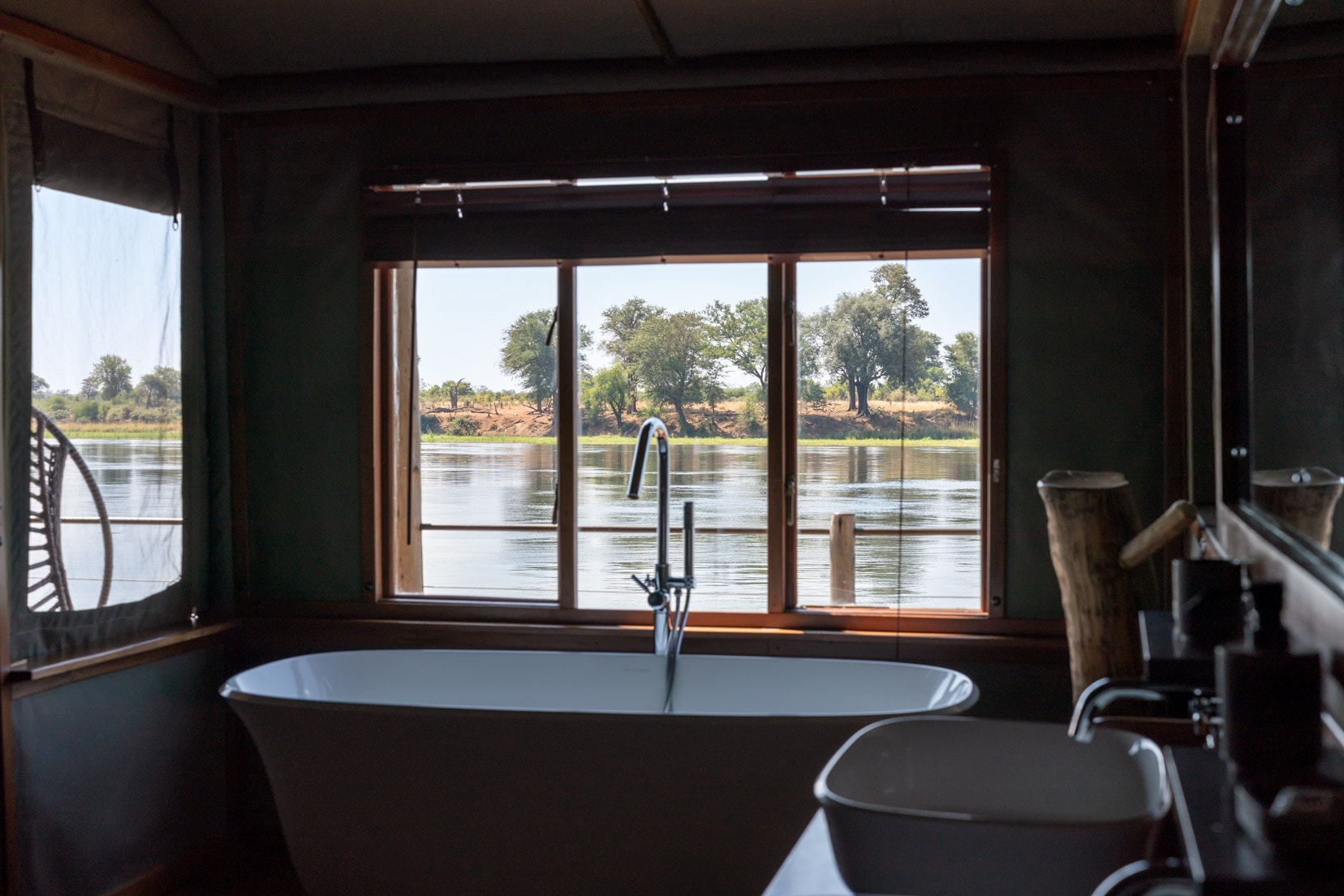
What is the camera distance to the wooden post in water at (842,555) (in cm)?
337

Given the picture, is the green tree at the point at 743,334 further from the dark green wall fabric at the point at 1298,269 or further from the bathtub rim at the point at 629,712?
the dark green wall fabric at the point at 1298,269

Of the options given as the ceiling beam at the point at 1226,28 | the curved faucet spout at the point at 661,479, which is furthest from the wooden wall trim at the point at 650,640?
the ceiling beam at the point at 1226,28

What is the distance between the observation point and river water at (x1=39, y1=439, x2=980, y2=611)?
325cm

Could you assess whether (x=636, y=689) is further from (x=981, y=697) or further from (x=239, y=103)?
(x=239, y=103)

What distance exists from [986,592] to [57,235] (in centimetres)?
280

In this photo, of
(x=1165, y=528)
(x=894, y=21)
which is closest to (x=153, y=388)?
(x=894, y=21)

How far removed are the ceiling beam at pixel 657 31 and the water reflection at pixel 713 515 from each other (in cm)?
116

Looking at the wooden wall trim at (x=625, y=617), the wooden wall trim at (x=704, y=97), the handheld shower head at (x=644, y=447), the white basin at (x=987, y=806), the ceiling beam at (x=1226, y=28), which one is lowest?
the wooden wall trim at (x=625, y=617)

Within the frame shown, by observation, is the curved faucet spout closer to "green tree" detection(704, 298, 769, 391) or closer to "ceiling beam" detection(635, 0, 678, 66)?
"green tree" detection(704, 298, 769, 391)

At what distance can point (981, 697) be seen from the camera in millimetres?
3186

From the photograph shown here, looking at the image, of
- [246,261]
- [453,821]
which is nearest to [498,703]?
[453,821]

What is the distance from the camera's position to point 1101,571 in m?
2.43

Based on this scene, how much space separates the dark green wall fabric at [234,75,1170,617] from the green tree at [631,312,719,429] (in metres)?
0.48

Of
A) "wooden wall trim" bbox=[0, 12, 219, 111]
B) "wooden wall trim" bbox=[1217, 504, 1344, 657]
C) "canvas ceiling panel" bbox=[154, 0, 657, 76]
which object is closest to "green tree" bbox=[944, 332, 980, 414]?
"canvas ceiling panel" bbox=[154, 0, 657, 76]
